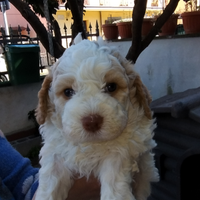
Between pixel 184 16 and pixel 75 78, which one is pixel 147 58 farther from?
pixel 75 78

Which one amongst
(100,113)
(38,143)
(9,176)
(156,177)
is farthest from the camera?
(38,143)

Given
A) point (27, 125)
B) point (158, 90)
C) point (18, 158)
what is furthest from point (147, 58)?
point (18, 158)

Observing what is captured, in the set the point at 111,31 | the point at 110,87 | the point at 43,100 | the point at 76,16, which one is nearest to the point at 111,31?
the point at 111,31

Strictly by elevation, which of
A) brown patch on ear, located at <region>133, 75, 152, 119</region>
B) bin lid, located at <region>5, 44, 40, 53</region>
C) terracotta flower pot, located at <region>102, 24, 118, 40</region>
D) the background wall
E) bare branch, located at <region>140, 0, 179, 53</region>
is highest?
bare branch, located at <region>140, 0, 179, 53</region>

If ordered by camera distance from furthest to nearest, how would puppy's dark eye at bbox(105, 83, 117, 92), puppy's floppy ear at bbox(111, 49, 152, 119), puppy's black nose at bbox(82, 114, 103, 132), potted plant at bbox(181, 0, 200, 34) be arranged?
potted plant at bbox(181, 0, 200, 34)
puppy's floppy ear at bbox(111, 49, 152, 119)
puppy's dark eye at bbox(105, 83, 117, 92)
puppy's black nose at bbox(82, 114, 103, 132)

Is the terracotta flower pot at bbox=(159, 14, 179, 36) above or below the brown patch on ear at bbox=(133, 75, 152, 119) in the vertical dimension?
above

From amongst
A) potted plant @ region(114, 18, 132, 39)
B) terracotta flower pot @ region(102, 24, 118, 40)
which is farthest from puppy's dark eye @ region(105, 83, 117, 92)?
terracotta flower pot @ region(102, 24, 118, 40)

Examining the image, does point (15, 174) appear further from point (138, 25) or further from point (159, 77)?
point (159, 77)

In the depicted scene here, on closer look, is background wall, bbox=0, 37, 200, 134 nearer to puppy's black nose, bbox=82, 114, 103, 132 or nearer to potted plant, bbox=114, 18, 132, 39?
potted plant, bbox=114, 18, 132, 39
